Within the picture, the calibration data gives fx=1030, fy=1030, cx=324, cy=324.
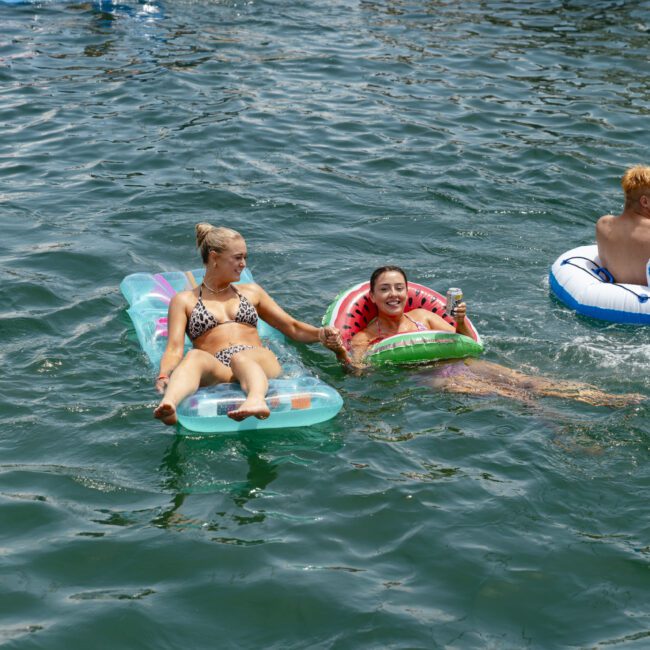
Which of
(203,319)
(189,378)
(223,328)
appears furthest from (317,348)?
(189,378)

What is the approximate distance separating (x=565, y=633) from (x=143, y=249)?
20.4 ft

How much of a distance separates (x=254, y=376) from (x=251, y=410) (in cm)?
47

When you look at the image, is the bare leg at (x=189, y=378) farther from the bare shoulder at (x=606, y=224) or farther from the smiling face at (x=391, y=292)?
the bare shoulder at (x=606, y=224)

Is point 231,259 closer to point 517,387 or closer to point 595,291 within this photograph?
point 517,387

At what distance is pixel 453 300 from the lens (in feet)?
24.2

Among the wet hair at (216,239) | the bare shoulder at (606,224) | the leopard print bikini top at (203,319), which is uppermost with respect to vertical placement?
the wet hair at (216,239)

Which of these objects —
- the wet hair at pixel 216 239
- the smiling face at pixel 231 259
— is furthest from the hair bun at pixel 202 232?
the smiling face at pixel 231 259

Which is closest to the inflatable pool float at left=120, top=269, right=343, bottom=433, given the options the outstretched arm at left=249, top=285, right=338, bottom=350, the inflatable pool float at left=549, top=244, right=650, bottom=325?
the outstretched arm at left=249, top=285, right=338, bottom=350

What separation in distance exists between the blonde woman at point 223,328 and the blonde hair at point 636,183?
316cm

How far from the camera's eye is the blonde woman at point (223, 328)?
6609 mm

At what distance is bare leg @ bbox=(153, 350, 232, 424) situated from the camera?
5957 millimetres

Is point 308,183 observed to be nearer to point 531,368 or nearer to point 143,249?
point 143,249

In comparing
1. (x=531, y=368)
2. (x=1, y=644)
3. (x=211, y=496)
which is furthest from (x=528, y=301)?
(x=1, y=644)

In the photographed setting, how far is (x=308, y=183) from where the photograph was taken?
1155 cm
